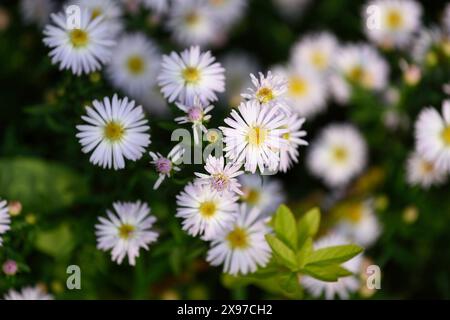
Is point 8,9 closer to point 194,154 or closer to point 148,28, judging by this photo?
point 148,28

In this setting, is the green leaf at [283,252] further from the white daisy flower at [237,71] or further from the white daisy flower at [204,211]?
the white daisy flower at [237,71]

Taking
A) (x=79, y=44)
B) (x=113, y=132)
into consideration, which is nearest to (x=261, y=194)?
(x=113, y=132)

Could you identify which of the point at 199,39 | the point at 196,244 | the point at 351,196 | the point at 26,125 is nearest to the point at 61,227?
the point at 26,125

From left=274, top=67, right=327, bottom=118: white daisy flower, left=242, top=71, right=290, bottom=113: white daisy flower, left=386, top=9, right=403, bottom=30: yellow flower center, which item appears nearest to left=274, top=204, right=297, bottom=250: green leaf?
left=242, top=71, right=290, bottom=113: white daisy flower

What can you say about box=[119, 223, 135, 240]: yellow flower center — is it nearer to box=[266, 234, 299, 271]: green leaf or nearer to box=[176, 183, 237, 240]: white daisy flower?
box=[176, 183, 237, 240]: white daisy flower

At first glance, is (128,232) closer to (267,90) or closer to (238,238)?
(238,238)

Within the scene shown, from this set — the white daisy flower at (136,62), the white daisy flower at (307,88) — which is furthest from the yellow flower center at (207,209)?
the white daisy flower at (307,88)
